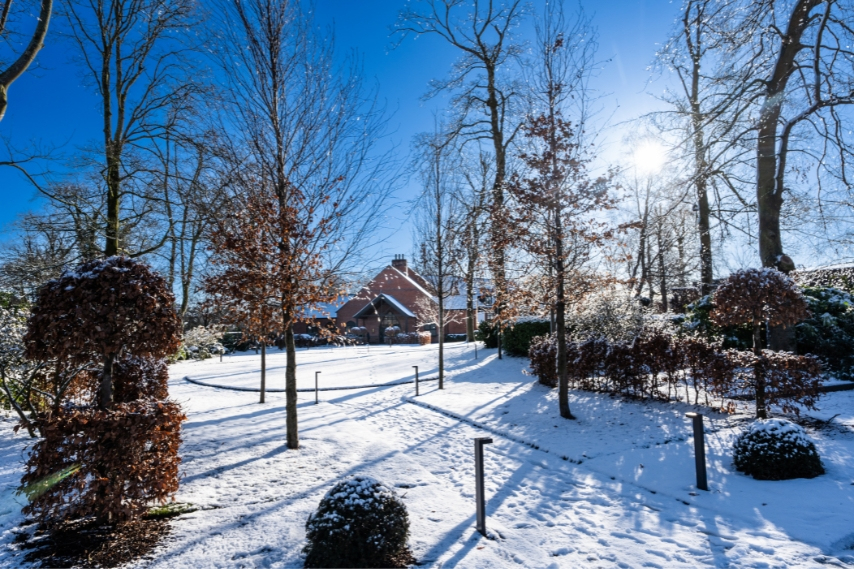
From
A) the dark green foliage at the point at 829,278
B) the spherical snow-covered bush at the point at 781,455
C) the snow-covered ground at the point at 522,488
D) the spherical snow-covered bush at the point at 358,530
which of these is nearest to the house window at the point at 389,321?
the snow-covered ground at the point at 522,488

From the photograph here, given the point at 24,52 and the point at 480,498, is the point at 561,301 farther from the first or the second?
the point at 24,52

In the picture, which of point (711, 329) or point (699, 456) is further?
point (711, 329)

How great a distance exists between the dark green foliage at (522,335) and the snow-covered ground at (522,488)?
6.37m

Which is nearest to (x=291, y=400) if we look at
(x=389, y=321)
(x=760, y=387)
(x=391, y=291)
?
(x=760, y=387)

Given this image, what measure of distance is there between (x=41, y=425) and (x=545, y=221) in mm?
7788

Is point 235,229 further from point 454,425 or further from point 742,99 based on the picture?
point 742,99

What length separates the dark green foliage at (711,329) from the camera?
11.8 meters

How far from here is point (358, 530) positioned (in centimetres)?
368

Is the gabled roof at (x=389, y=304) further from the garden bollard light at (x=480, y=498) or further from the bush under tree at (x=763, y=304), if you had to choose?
the garden bollard light at (x=480, y=498)

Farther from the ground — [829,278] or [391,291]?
[391,291]

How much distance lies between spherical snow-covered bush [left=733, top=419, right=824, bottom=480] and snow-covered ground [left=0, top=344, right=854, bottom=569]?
182mm

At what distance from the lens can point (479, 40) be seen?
19625 mm

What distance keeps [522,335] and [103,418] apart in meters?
15.2

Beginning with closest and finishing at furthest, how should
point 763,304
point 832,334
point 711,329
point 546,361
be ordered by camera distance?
1. point 763,304
2. point 832,334
3. point 546,361
4. point 711,329
